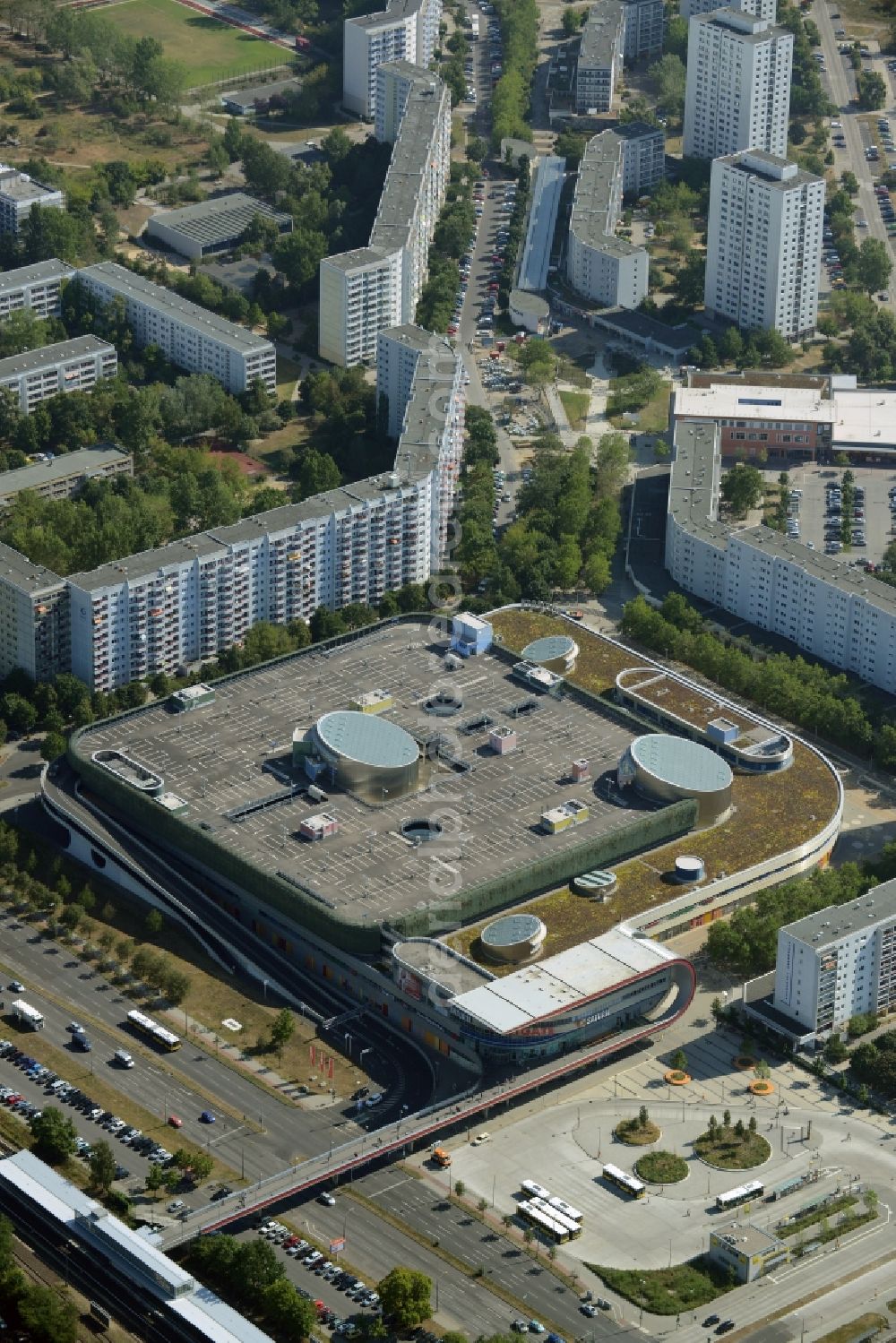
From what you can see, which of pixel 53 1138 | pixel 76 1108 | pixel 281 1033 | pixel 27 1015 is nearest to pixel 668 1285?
pixel 281 1033

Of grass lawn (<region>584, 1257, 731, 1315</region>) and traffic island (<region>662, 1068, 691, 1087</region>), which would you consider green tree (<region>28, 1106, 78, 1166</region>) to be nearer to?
grass lawn (<region>584, 1257, 731, 1315</region>)

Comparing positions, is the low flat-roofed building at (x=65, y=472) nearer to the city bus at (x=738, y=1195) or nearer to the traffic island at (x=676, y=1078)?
the traffic island at (x=676, y=1078)

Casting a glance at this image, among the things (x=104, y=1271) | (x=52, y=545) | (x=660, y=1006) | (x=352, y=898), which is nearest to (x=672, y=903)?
(x=660, y=1006)

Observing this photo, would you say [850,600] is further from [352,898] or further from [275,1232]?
[275,1232]

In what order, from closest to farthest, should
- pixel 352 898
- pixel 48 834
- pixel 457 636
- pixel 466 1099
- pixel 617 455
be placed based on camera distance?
pixel 466 1099, pixel 352 898, pixel 48 834, pixel 457 636, pixel 617 455

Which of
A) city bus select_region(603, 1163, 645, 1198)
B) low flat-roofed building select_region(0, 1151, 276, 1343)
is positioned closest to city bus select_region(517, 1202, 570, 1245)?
city bus select_region(603, 1163, 645, 1198)

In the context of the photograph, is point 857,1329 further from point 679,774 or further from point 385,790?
point 385,790

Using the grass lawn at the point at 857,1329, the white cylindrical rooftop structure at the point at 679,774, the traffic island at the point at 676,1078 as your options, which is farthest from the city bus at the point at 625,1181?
the white cylindrical rooftop structure at the point at 679,774

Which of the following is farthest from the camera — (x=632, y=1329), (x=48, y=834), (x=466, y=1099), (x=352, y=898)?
(x=48, y=834)

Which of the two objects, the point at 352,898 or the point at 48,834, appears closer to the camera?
the point at 352,898
